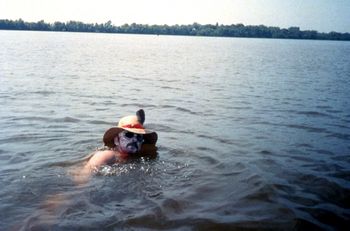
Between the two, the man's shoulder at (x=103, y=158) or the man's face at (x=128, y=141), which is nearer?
the man's shoulder at (x=103, y=158)

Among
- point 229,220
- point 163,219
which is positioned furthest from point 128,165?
point 229,220

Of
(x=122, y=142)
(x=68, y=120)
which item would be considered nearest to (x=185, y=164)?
(x=122, y=142)

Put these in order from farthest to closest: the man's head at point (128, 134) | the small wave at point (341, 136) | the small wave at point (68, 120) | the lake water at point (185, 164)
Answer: the small wave at point (68, 120) → the small wave at point (341, 136) → the man's head at point (128, 134) → the lake water at point (185, 164)

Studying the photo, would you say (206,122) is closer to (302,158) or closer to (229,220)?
(302,158)

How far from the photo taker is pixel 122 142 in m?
7.72

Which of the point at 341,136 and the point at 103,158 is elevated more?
the point at 103,158

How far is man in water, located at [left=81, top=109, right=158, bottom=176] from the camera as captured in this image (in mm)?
7289

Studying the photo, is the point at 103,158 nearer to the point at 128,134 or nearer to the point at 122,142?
the point at 122,142

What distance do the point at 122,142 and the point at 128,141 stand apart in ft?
0.41

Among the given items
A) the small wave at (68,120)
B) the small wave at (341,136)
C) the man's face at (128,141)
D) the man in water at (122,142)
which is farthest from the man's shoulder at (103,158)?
the small wave at (341,136)

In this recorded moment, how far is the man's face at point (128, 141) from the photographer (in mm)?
7633

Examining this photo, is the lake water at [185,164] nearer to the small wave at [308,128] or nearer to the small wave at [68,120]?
the small wave at [308,128]

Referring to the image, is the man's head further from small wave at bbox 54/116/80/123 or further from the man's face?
small wave at bbox 54/116/80/123

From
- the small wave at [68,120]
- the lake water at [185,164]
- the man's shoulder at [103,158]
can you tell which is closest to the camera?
the lake water at [185,164]
